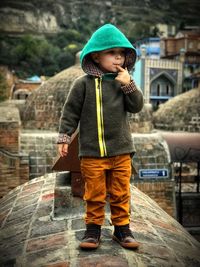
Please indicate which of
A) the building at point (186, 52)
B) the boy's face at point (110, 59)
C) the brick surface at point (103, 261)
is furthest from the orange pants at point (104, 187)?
the building at point (186, 52)

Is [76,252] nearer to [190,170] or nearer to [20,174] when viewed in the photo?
[20,174]

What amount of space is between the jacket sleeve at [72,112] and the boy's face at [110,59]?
21 centimetres

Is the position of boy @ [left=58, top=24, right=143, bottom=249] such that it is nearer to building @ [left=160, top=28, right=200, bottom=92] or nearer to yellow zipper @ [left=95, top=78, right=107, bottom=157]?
yellow zipper @ [left=95, top=78, right=107, bottom=157]

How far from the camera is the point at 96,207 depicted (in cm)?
281

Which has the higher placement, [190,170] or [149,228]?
[149,228]

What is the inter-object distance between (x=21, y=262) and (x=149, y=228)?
107 cm

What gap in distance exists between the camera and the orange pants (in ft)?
9.19

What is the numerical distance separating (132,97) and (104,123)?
277mm

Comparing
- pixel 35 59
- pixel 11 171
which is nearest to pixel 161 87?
pixel 35 59

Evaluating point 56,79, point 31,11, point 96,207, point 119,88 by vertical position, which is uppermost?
point 31,11

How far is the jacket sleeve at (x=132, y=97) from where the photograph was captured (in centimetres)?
283

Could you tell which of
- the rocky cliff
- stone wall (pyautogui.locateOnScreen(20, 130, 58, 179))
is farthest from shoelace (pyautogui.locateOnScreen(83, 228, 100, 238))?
the rocky cliff

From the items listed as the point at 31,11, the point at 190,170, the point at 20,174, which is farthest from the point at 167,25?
the point at 20,174

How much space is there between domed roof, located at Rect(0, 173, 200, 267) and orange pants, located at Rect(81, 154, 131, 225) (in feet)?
0.58
